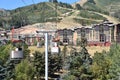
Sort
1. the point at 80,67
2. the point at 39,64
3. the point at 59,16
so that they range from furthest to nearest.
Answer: the point at 59,16 → the point at 39,64 → the point at 80,67

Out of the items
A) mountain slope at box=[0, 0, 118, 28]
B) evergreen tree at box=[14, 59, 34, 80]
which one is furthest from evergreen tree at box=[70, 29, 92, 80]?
mountain slope at box=[0, 0, 118, 28]

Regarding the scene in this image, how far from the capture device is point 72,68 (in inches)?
2019

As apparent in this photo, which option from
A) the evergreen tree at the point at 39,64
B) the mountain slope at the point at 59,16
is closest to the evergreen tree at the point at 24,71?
the evergreen tree at the point at 39,64

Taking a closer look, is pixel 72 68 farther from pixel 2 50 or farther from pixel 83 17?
pixel 83 17

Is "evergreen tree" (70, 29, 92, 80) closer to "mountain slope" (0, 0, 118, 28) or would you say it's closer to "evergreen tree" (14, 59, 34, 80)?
"evergreen tree" (14, 59, 34, 80)

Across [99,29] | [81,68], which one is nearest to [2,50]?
[81,68]

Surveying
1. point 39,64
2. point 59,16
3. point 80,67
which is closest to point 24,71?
point 39,64

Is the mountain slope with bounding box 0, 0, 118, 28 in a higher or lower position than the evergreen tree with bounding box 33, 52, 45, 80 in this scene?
higher

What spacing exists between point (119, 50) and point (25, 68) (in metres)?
11.0

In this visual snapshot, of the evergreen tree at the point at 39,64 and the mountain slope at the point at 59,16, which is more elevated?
the mountain slope at the point at 59,16

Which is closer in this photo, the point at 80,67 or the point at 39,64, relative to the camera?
the point at 80,67

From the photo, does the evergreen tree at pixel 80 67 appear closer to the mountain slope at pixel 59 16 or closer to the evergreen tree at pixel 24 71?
the evergreen tree at pixel 24 71

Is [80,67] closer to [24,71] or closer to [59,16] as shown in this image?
[24,71]

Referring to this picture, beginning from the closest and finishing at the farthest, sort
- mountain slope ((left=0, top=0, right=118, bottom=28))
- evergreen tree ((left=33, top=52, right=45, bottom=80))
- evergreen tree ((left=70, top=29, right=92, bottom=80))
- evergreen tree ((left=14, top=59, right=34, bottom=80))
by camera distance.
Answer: evergreen tree ((left=14, top=59, right=34, bottom=80)) → evergreen tree ((left=70, top=29, right=92, bottom=80)) → evergreen tree ((left=33, top=52, right=45, bottom=80)) → mountain slope ((left=0, top=0, right=118, bottom=28))
